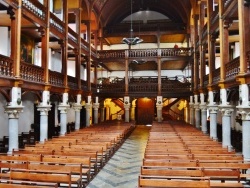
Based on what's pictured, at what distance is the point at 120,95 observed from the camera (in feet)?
91.9

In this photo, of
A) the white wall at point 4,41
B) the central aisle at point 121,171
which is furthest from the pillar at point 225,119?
the white wall at point 4,41

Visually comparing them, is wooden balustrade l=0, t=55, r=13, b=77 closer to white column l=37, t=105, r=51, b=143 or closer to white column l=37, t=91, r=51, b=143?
white column l=37, t=91, r=51, b=143

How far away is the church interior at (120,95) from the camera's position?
7.75 metres

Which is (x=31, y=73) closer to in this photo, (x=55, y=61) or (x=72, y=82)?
(x=72, y=82)

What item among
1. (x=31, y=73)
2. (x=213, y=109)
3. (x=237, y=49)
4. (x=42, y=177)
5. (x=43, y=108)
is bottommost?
(x=42, y=177)

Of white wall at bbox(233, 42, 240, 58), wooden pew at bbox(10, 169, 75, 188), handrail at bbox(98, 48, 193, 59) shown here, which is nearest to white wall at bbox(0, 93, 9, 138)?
wooden pew at bbox(10, 169, 75, 188)

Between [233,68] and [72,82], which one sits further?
[72,82]

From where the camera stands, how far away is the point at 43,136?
15.1m

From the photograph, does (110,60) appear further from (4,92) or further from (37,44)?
(4,92)

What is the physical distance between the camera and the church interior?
305 inches

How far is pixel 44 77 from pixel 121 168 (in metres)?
7.34

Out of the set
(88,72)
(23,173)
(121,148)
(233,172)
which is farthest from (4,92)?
(88,72)

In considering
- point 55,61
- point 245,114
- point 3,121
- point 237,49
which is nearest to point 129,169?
point 245,114

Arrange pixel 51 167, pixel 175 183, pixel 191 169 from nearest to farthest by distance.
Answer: pixel 175 183 < pixel 51 167 < pixel 191 169
